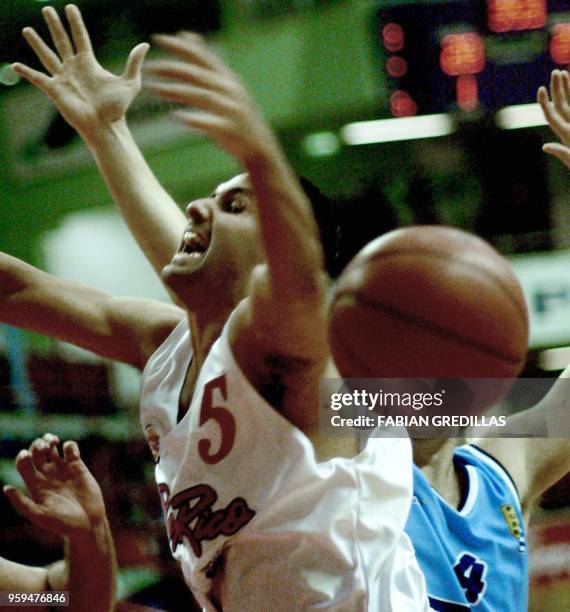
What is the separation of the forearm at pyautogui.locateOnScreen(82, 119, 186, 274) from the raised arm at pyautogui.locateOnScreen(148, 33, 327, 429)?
2.30 ft

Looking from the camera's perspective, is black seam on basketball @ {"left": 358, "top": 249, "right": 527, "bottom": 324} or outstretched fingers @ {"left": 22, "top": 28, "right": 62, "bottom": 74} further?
outstretched fingers @ {"left": 22, "top": 28, "right": 62, "bottom": 74}

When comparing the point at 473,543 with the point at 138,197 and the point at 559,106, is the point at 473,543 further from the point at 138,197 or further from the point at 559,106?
the point at 138,197

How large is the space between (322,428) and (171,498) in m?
0.29

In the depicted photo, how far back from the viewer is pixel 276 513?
1581 mm

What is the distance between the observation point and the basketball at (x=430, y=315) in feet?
5.15

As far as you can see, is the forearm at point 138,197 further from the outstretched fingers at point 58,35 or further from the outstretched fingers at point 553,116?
the outstretched fingers at point 553,116

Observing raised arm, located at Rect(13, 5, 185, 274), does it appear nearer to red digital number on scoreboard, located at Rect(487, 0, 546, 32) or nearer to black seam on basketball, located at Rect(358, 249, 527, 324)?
black seam on basketball, located at Rect(358, 249, 527, 324)

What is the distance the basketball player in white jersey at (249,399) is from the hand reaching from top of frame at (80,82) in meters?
0.39

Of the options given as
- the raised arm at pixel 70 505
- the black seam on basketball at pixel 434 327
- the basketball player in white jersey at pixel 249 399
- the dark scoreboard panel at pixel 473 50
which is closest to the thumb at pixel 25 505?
the raised arm at pixel 70 505

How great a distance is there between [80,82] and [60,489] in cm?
87

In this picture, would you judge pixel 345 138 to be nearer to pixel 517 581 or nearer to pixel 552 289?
pixel 552 289

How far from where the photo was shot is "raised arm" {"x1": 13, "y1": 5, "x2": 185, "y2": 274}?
2125 mm

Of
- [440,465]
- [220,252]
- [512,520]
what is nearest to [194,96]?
[220,252]

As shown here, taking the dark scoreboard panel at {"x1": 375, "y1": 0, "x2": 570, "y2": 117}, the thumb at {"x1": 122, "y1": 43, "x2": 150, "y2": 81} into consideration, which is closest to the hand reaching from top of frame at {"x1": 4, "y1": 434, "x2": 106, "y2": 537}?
the thumb at {"x1": 122, "y1": 43, "x2": 150, "y2": 81}
